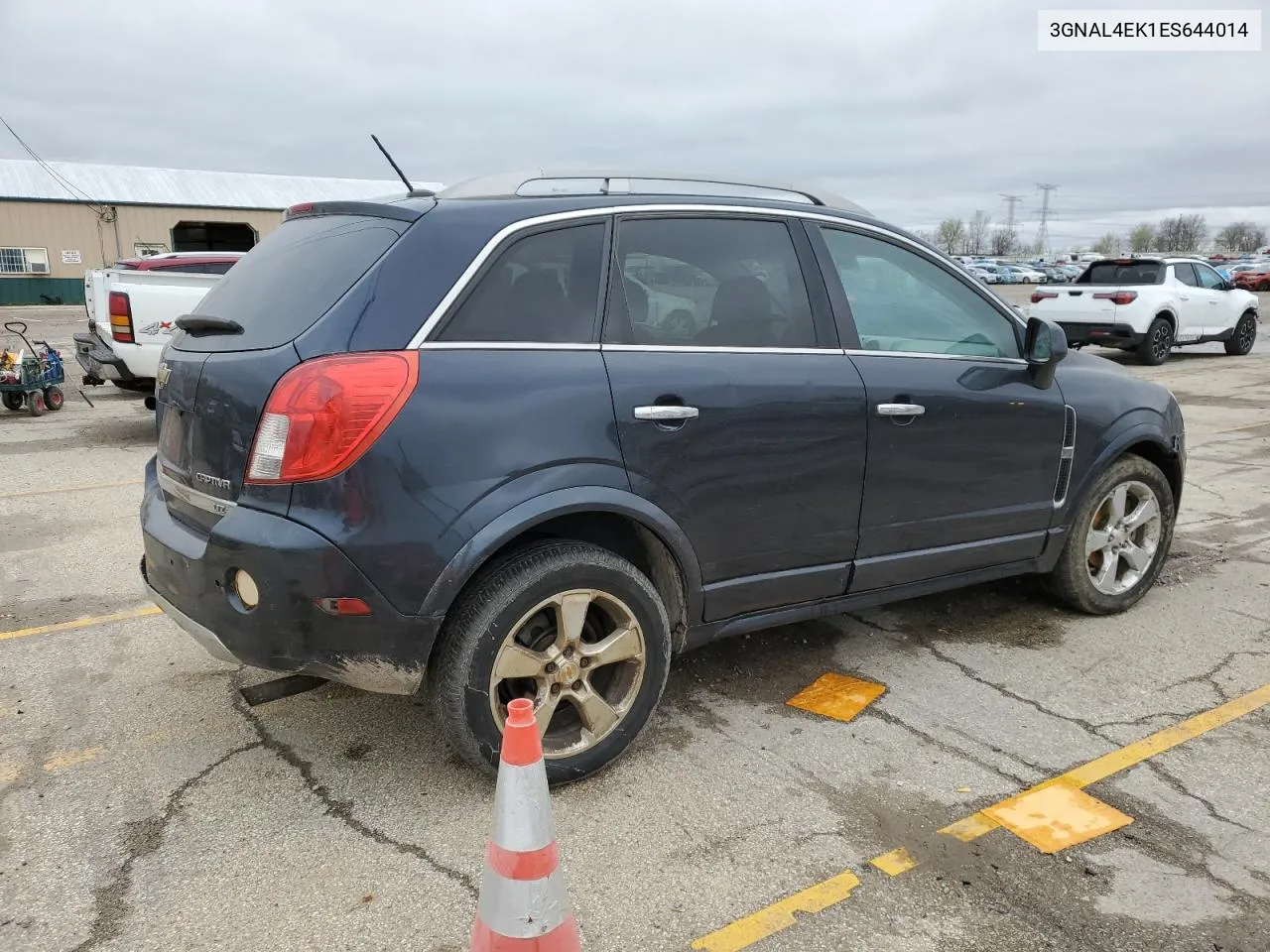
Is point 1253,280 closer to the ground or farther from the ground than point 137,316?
farther from the ground

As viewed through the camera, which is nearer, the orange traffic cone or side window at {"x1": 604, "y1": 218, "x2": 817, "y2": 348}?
the orange traffic cone

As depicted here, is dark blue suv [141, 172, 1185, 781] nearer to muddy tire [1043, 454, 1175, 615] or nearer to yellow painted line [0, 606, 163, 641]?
muddy tire [1043, 454, 1175, 615]

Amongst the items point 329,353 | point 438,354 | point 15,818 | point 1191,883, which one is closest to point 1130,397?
point 1191,883

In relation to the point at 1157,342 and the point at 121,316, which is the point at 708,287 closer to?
the point at 121,316

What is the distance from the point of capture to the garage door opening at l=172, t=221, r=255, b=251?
37.1m

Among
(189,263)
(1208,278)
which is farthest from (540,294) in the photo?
(1208,278)

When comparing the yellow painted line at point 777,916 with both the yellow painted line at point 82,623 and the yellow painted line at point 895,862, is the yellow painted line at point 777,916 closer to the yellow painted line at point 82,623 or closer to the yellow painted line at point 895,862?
the yellow painted line at point 895,862

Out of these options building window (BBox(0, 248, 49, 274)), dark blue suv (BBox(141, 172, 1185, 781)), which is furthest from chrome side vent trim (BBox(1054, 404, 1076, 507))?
building window (BBox(0, 248, 49, 274))

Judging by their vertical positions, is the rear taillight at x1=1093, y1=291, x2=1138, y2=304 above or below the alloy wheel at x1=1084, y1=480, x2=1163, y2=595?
above

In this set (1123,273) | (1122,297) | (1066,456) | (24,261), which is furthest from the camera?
(24,261)

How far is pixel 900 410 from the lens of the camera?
140 inches

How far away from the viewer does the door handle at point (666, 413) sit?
2.99m

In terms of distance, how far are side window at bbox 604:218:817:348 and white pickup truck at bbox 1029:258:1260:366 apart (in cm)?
1314

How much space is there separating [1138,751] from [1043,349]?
162cm
